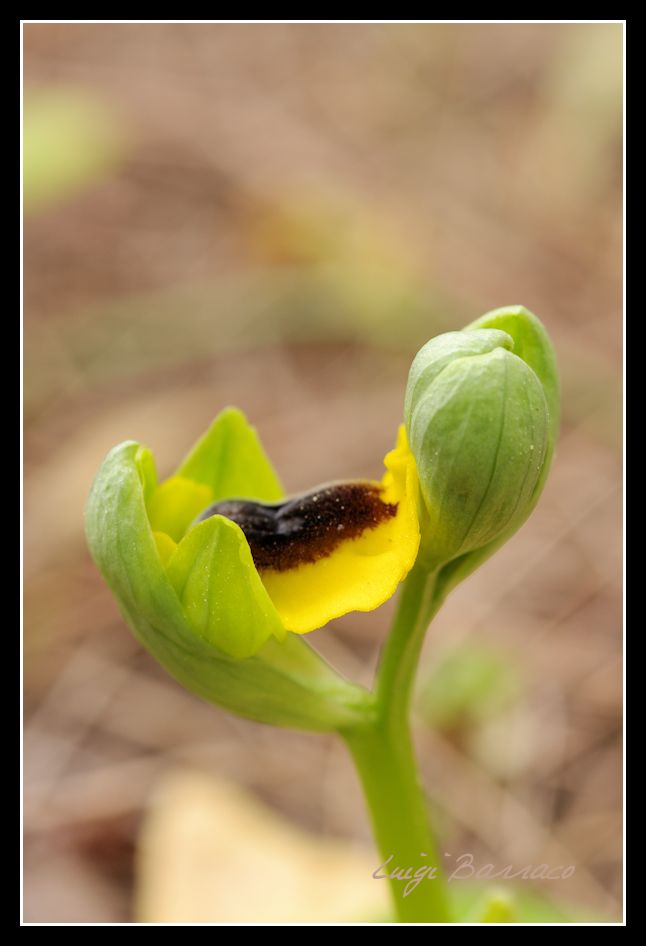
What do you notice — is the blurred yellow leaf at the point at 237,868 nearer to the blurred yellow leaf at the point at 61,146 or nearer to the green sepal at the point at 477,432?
the green sepal at the point at 477,432

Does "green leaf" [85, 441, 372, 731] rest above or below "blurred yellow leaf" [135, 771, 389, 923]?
above

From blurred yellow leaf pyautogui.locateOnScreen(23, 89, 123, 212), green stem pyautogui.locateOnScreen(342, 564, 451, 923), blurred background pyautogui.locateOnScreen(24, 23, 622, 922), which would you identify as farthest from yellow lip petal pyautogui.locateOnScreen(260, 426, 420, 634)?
blurred yellow leaf pyautogui.locateOnScreen(23, 89, 123, 212)

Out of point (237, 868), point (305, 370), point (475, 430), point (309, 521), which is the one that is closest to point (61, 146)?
point (305, 370)

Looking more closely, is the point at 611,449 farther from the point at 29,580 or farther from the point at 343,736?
the point at 343,736

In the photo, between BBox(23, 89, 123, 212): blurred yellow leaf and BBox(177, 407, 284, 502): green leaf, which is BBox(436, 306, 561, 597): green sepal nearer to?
BBox(177, 407, 284, 502): green leaf

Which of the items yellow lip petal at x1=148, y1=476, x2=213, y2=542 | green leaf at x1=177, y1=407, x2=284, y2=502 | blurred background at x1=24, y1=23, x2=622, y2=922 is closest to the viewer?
yellow lip petal at x1=148, y1=476, x2=213, y2=542
